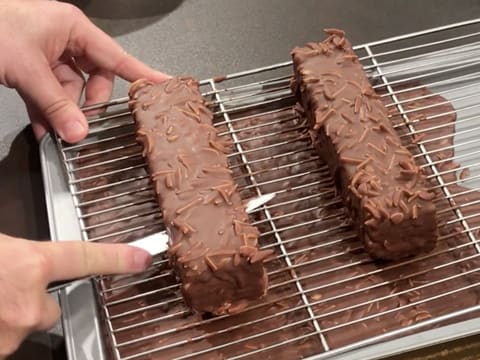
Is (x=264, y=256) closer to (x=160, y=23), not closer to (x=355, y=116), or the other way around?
(x=355, y=116)

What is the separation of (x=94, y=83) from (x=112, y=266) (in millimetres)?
524

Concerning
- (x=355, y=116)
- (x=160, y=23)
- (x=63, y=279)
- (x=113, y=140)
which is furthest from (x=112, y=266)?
(x=160, y=23)

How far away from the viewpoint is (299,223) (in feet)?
4.14

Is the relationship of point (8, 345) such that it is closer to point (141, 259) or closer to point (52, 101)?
point (141, 259)

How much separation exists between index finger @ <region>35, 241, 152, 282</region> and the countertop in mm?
502

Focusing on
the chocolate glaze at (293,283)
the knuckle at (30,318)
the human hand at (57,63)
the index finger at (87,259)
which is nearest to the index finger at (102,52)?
the human hand at (57,63)

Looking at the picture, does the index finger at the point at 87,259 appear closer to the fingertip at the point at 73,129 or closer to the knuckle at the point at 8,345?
the knuckle at the point at 8,345

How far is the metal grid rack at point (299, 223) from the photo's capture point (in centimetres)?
114

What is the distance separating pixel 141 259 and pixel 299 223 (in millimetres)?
292

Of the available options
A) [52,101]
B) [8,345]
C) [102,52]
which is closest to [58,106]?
[52,101]

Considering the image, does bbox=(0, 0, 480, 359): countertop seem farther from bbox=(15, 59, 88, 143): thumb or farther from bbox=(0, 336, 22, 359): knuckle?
bbox=(0, 336, 22, 359): knuckle

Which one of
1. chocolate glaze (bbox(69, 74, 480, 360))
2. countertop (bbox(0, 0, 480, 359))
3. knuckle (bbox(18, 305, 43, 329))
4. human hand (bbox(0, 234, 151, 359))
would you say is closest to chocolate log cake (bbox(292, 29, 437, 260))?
chocolate glaze (bbox(69, 74, 480, 360))

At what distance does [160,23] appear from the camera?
5.59ft

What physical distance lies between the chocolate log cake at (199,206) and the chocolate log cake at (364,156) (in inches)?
7.4
